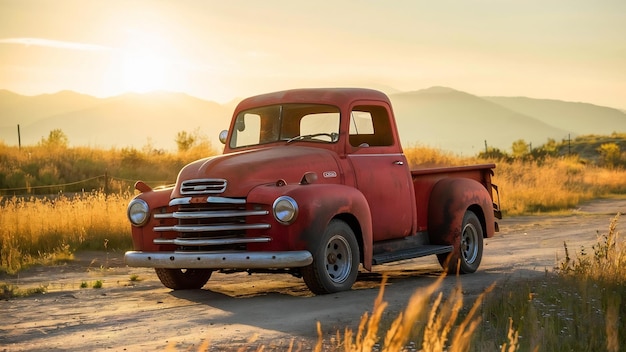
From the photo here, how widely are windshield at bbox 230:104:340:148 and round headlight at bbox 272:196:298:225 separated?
1.82 m

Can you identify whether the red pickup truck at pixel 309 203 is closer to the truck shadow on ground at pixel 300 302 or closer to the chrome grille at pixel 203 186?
the chrome grille at pixel 203 186

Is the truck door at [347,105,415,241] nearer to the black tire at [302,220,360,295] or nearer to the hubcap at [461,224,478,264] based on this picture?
the black tire at [302,220,360,295]

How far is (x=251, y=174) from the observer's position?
11.0 meters

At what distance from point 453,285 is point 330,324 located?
10.9 ft

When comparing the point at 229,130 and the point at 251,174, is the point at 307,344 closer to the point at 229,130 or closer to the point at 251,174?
the point at 251,174

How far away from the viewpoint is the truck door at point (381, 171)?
481 inches

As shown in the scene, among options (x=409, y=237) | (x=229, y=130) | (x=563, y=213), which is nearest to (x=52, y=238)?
(x=229, y=130)

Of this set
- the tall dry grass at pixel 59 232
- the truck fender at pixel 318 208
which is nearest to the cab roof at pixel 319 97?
the truck fender at pixel 318 208

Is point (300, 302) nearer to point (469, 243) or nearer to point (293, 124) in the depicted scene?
point (293, 124)

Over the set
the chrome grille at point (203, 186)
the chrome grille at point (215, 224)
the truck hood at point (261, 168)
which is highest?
the truck hood at point (261, 168)

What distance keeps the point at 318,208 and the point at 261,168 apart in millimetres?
874

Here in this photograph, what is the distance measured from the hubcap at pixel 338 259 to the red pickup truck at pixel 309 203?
0.01m

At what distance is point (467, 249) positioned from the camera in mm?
14031

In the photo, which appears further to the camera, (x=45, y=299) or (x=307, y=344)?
(x=45, y=299)
